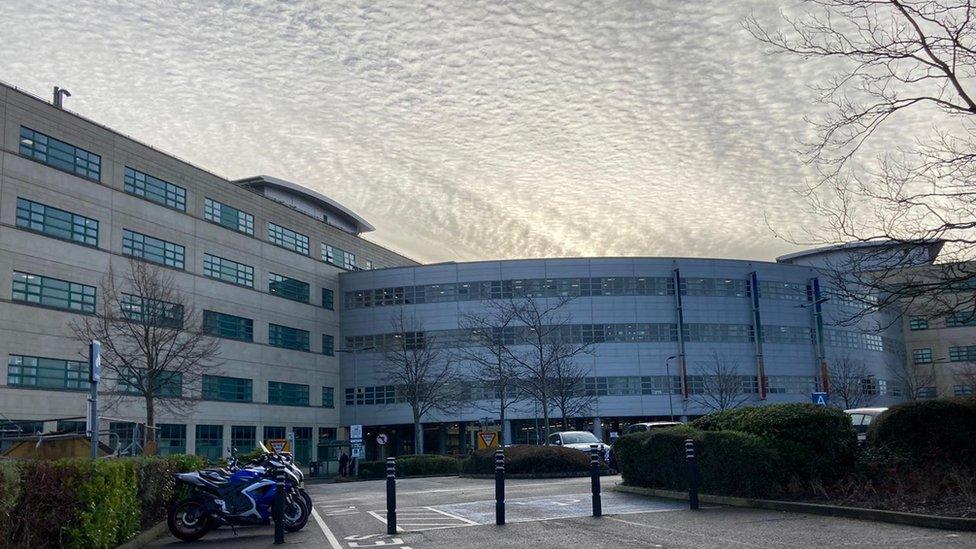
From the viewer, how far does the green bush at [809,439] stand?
1725 cm

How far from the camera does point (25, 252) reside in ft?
145

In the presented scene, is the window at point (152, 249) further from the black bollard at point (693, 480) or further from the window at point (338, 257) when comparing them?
the black bollard at point (693, 480)

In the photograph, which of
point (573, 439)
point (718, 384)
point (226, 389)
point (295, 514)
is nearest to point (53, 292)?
point (226, 389)

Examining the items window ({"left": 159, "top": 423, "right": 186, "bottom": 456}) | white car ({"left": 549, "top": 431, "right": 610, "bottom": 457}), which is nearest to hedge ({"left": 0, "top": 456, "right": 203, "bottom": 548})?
white car ({"left": 549, "top": 431, "right": 610, "bottom": 457})

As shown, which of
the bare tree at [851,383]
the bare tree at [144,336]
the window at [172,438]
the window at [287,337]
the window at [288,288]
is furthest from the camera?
the bare tree at [851,383]

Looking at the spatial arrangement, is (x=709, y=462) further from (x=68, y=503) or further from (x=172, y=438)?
A: (x=172, y=438)

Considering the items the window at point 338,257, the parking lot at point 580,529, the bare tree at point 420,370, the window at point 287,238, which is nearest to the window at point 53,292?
the window at point 287,238

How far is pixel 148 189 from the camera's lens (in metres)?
53.8

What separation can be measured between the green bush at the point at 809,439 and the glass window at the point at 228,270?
153 feet

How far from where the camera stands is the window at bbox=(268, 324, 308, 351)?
6556cm

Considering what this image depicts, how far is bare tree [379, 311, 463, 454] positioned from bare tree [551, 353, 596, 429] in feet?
26.8

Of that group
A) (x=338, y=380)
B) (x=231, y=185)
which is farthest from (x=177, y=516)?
(x=338, y=380)

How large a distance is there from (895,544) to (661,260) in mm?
62439

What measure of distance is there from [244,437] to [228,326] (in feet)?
24.3
